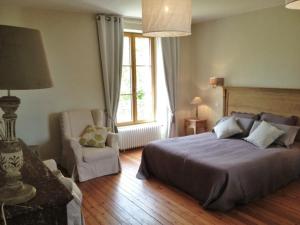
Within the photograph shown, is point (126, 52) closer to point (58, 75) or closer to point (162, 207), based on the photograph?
point (58, 75)

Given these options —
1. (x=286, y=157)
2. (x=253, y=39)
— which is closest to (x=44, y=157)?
(x=286, y=157)

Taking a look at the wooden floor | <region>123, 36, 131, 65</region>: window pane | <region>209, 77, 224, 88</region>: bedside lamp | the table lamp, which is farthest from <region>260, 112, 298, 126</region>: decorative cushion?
the table lamp

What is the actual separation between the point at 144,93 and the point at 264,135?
8.57 ft

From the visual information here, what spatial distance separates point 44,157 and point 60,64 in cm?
157

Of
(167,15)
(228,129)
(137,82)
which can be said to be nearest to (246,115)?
(228,129)

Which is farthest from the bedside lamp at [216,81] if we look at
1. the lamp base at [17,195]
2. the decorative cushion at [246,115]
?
the lamp base at [17,195]

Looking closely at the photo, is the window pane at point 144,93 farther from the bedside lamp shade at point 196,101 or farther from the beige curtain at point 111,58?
the bedside lamp shade at point 196,101

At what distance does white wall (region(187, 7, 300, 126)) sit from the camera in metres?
4.17

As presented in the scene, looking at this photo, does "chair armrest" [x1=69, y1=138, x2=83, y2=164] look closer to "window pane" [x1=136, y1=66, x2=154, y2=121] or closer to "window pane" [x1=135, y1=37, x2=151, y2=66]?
"window pane" [x1=136, y1=66, x2=154, y2=121]

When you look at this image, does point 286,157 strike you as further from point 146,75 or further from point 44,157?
point 44,157

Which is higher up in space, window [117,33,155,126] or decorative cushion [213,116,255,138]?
window [117,33,155,126]

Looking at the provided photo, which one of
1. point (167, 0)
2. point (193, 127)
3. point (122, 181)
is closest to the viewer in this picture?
point (167, 0)

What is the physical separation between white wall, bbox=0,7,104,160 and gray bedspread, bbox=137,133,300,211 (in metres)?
1.63

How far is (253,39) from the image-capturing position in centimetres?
465
